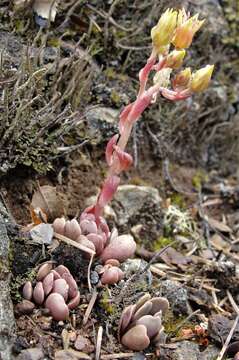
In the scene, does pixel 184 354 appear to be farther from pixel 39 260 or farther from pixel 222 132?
pixel 222 132

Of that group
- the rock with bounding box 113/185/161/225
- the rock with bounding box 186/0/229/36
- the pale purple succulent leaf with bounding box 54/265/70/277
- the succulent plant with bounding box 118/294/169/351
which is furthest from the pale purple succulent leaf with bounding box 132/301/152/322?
the rock with bounding box 186/0/229/36

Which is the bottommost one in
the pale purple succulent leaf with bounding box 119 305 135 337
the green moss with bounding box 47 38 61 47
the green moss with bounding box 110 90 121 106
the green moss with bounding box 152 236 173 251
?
the green moss with bounding box 152 236 173 251

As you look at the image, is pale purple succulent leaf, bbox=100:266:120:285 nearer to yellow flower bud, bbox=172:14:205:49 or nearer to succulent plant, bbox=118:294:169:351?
succulent plant, bbox=118:294:169:351

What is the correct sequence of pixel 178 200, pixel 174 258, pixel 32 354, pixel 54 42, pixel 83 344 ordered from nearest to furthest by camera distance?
1. pixel 32 354
2. pixel 83 344
3. pixel 174 258
4. pixel 54 42
5. pixel 178 200

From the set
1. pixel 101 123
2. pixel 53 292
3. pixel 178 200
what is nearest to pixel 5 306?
pixel 53 292

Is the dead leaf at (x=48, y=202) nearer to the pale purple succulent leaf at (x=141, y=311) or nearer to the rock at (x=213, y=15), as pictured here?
the pale purple succulent leaf at (x=141, y=311)

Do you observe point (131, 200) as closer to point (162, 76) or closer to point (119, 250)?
point (119, 250)
